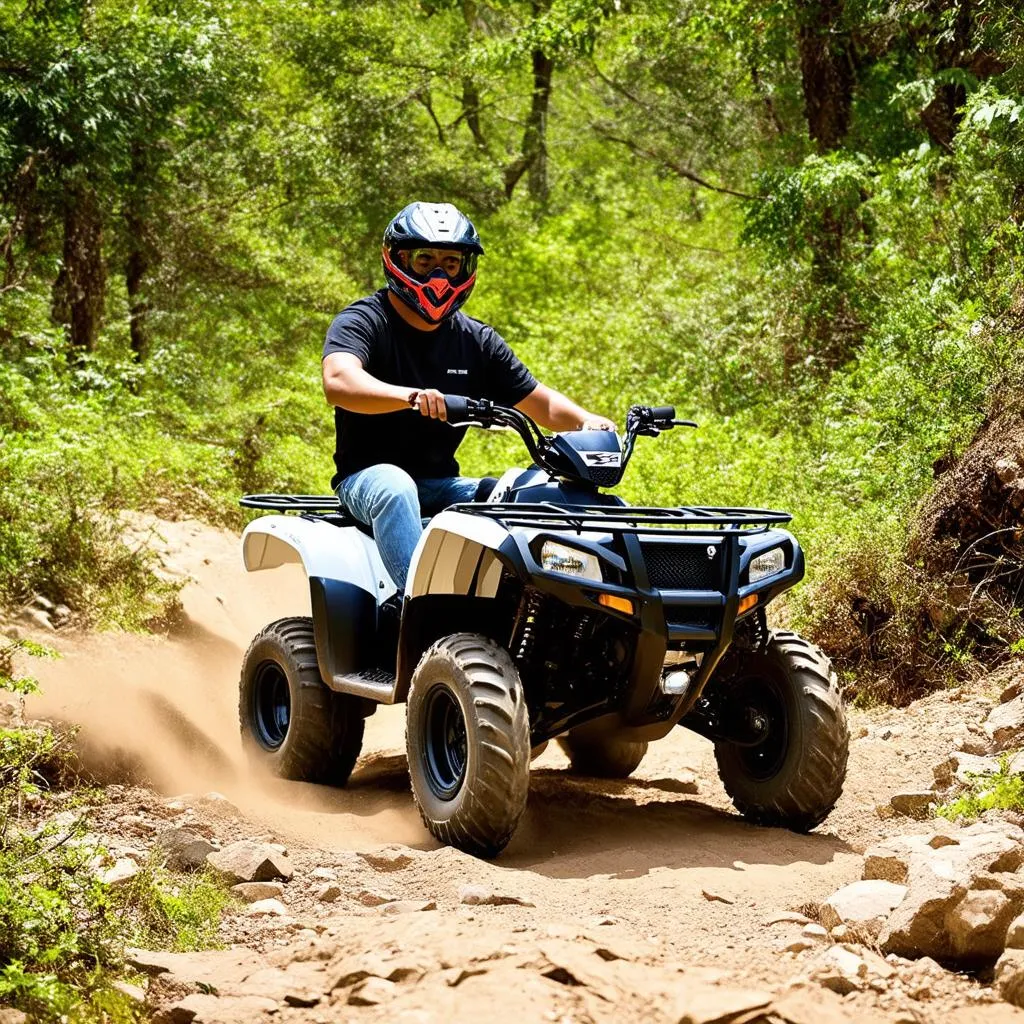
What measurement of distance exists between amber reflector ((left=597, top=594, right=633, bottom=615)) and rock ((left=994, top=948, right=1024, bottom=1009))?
172 centimetres

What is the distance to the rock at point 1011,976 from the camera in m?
3.43

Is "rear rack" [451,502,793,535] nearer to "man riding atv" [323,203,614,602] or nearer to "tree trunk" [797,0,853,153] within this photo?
"man riding atv" [323,203,614,602]

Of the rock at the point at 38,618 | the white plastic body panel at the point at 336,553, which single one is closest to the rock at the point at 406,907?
the white plastic body panel at the point at 336,553

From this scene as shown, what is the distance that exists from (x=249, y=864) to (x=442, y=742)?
108cm

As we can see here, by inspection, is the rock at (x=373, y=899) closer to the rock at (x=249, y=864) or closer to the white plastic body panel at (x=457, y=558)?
the rock at (x=249, y=864)

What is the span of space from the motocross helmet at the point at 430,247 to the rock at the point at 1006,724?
2851mm

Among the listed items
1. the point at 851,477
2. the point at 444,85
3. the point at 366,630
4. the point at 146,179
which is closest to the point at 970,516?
the point at 851,477

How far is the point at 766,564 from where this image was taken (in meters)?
5.24

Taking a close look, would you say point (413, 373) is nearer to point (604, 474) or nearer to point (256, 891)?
point (604, 474)

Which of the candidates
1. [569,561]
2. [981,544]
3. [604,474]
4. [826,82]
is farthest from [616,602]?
[826,82]

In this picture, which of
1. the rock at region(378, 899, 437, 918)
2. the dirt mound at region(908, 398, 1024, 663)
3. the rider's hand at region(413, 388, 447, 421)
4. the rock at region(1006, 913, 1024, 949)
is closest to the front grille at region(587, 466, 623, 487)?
the rider's hand at region(413, 388, 447, 421)

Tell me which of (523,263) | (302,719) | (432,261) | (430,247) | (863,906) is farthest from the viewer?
(523,263)

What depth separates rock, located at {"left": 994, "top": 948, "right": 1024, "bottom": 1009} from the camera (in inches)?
135

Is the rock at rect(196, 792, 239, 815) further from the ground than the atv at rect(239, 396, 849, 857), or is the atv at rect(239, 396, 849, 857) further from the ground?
the atv at rect(239, 396, 849, 857)
